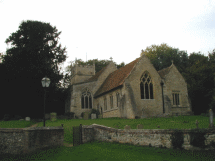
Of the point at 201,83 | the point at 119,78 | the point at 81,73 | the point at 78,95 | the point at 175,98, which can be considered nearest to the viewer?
the point at 175,98

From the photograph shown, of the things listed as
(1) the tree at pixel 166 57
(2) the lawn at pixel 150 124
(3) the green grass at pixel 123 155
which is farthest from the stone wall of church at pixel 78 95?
(3) the green grass at pixel 123 155

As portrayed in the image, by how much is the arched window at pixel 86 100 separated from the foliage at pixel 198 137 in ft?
92.1

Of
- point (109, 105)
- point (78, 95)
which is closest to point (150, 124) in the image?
point (109, 105)

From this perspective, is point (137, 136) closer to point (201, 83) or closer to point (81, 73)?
point (201, 83)

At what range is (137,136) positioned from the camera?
13.7m

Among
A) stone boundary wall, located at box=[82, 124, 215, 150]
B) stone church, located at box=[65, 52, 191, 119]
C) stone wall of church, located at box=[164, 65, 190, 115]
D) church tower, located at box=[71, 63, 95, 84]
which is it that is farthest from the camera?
church tower, located at box=[71, 63, 95, 84]

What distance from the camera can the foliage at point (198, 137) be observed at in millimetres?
11562

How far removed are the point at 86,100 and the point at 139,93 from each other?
488 inches

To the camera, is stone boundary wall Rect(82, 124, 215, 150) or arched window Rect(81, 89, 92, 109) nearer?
stone boundary wall Rect(82, 124, 215, 150)

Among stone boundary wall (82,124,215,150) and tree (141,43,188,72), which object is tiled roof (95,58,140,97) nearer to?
stone boundary wall (82,124,215,150)

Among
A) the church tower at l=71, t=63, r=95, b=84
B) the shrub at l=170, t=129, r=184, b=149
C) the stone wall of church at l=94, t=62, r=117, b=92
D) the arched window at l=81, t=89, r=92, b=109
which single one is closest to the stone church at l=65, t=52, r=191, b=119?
the stone wall of church at l=94, t=62, r=117, b=92

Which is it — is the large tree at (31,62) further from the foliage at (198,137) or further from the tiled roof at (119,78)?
the foliage at (198,137)

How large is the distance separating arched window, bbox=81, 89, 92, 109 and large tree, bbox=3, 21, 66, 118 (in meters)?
4.87

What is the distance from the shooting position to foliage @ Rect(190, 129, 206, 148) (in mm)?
11562
